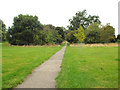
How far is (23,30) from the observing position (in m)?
43.9

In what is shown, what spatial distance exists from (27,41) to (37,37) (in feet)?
17.9

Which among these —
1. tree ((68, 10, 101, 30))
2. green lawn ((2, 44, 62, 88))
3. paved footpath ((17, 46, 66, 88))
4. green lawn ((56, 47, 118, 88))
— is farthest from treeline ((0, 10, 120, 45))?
paved footpath ((17, 46, 66, 88))

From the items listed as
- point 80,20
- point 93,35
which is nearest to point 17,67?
point 93,35

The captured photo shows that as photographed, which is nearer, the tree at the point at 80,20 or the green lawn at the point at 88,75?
the green lawn at the point at 88,75

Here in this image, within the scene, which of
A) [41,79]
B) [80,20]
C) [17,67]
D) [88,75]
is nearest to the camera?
[41,79]

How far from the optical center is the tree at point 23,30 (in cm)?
4284

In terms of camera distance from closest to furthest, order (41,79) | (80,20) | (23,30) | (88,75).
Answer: (41,79) → (88,75) → (23,30) → (80,20)

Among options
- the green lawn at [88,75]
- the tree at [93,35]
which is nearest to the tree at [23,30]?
the tree at [93,35]

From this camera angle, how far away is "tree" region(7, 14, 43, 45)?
42844 mm

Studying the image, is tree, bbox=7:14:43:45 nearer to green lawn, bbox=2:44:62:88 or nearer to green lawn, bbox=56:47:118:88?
green lawn, bbox=2:44:62:88

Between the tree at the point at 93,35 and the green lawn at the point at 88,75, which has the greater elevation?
the tree at the point at 93,35

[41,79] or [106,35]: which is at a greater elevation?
[106,35]

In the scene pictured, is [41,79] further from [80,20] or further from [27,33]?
[80,20]

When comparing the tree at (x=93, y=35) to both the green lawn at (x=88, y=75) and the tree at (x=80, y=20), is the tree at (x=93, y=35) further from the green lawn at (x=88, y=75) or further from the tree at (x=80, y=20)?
the green lawn at (x=88, y=75)
